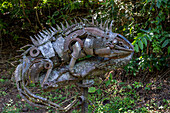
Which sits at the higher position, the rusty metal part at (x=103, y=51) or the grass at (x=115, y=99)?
the rusty metal part at (x=103, y=51)

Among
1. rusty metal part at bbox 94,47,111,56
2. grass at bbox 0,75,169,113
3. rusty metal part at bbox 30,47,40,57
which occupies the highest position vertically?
rusty metal part at bbox 30,47,40,57

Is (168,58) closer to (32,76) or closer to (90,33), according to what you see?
(90,33)

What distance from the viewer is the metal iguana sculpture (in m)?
2.60

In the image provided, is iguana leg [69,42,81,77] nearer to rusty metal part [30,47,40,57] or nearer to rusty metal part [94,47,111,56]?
rusty metal part [94,47,111,56]

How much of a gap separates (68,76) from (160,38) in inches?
93.5

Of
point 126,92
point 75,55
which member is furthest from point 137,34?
point 75,55

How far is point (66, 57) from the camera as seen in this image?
2750 mm

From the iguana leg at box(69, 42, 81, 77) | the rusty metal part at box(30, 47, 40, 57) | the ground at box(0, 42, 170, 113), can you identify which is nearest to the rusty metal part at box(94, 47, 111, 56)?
the iguana leg at box(69, 42, 81, 77)

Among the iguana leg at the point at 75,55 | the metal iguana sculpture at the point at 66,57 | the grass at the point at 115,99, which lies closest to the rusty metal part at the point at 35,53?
the metal iguana sculpture at the point at 66,57

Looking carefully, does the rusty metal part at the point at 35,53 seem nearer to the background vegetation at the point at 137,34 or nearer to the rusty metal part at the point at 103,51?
the rusty metal part at the point at 103,51

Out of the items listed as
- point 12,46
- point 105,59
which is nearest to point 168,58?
point 105,59

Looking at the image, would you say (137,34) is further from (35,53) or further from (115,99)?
(35,53)

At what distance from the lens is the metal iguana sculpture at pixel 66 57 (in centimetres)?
260

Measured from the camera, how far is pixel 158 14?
3904 mm
